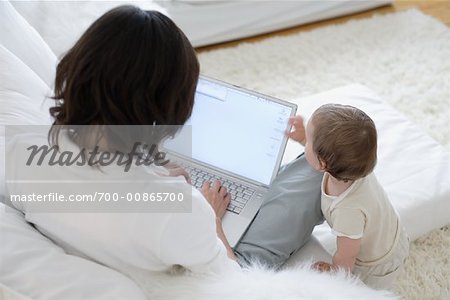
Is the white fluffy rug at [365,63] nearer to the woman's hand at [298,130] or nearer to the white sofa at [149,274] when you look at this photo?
the white sofa at [149,274]

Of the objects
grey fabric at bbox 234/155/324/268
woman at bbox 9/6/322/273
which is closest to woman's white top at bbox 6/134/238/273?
woman at bbox 9/6/322/273

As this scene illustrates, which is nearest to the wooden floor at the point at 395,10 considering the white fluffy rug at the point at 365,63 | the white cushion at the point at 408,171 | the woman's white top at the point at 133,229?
the white fluffy rug at the point at 365,63

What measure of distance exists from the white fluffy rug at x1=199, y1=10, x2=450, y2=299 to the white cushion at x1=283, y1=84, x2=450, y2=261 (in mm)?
402

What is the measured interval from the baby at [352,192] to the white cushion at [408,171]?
15 centimetres

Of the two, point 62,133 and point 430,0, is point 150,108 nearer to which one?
point 62,133

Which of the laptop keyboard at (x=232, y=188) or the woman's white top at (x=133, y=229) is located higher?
Result: the woman's white top at (x=133, y=229)

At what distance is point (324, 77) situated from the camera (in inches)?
97.3

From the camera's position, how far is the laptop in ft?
4.43

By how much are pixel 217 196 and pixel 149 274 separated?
35 cm

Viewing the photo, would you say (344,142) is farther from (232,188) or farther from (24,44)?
(24,44)

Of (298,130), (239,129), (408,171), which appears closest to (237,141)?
(239,129)

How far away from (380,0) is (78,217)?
96.7 inches

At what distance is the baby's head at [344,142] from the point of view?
115 cm

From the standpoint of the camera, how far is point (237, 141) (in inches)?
55.0
